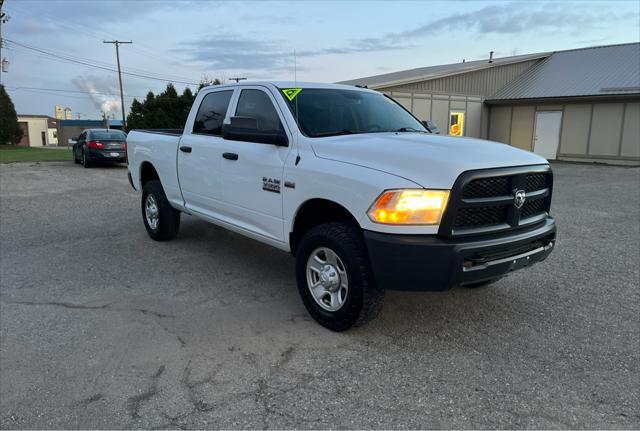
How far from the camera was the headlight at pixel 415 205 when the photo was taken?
3191 mm

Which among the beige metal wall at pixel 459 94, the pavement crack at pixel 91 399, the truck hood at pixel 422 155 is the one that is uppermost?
the beige metal wall at pixel 459 94

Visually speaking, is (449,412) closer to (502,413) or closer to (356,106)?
(502,413)

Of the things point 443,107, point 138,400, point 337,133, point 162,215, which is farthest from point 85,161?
point 138,400

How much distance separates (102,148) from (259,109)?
15446 mm

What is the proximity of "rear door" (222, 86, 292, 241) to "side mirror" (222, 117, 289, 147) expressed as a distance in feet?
0.26

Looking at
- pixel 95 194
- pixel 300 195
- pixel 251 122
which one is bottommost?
pixel 95 194

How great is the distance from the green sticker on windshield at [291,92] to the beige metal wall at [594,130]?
1993 cm

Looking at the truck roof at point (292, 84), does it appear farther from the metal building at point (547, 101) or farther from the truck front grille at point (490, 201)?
the metal building at point (547, 101)

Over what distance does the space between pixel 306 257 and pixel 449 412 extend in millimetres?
1641

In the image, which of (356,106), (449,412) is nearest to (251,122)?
(356,106)

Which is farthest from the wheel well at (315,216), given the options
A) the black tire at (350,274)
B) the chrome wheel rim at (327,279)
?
the chrome wheel rim at (327,279)

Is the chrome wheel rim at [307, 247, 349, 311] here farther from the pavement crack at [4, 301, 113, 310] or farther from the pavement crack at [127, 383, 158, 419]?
the pavement crack at [4, 301, 113, 310]

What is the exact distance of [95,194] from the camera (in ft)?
37.3

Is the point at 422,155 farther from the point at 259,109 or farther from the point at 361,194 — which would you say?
the point at 259,109
